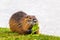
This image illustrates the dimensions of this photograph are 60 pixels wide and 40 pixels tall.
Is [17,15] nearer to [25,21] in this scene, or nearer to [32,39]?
[25,21]

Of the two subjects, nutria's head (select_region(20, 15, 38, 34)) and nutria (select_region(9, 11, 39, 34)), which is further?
nutria (select_region(9, 11, 39, 34))

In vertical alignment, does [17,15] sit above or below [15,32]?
above

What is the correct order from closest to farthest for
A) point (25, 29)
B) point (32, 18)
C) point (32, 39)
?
point (32, 39) → point (32, 18) → point (25, 29)

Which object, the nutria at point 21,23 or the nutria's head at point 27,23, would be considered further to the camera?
the nutria at point 21,23

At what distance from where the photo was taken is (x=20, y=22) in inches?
500

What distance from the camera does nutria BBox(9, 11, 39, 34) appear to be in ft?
39.7

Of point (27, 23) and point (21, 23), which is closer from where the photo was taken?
point (27, 23)

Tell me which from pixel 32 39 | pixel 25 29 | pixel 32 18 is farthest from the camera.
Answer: pixel 25 29

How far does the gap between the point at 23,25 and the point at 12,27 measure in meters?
0.99

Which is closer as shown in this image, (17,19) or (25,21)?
(25,21)

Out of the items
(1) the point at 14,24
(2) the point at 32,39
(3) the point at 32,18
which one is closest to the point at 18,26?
(1) the point at 14,24

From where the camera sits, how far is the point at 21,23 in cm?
1268

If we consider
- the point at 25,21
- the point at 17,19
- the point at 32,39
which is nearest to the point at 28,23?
the point at 25,21

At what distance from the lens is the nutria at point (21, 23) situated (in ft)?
39.7
